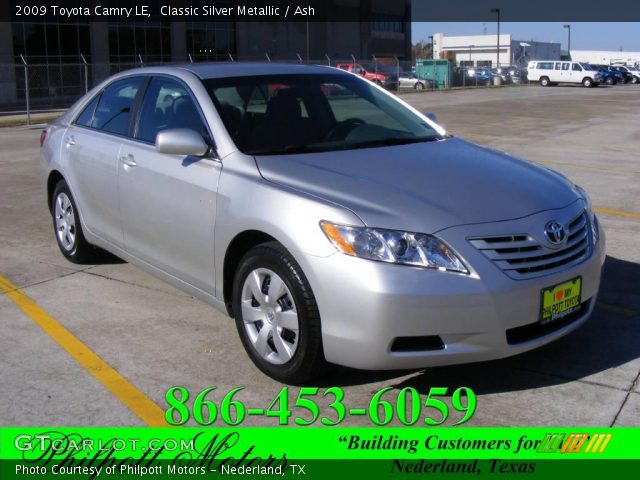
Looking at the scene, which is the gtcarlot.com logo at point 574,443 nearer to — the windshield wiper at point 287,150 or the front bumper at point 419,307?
the front bumper at point 419,307

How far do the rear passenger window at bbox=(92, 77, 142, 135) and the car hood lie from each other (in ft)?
5.44

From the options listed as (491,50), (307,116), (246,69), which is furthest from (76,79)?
(491,50)

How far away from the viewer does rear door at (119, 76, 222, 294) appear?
450 centimetres

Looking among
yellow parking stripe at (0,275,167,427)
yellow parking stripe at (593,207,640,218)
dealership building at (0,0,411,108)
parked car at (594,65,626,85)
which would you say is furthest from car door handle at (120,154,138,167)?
parked car at (594,65,626,85)

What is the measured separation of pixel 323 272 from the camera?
11.9ft

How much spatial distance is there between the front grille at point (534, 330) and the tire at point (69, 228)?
378 centimetres

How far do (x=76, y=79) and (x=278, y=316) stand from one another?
31699 mm

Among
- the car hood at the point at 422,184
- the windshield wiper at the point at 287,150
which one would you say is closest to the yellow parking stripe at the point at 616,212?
the car hood at the point at 422,184

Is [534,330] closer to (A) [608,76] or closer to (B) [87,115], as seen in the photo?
(B) [87,115]

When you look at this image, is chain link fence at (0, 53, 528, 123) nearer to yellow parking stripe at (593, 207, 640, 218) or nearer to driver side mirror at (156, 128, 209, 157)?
yellow parking stripe at (593, 207, 640, 218)

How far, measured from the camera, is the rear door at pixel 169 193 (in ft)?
14.8

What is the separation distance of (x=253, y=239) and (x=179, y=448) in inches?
48.0

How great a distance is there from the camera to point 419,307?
11.6 feet

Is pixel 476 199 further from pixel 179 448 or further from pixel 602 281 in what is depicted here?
pixel 602 281
